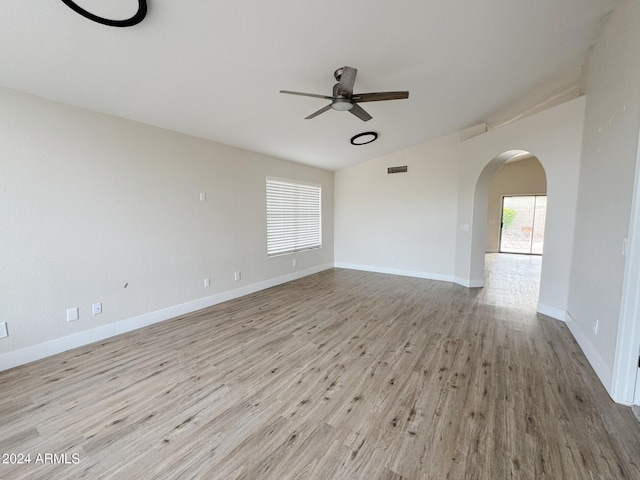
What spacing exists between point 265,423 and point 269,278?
3446mm

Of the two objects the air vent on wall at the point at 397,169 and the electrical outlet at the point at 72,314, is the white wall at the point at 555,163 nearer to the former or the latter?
the air vent on wall at the point at 397,169

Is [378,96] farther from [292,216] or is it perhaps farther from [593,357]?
[292,216]

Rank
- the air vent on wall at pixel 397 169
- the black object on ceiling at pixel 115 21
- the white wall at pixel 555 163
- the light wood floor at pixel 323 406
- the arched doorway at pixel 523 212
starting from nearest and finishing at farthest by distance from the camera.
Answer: the light wood floor at pixel 323 406 < the black object on ceiling at pixel 115 21 < the white wall at pixel 555 163 < the air vent on wall at pixel 397 169 < the arched doorway at pixel 523 212

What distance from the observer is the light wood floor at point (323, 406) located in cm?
144

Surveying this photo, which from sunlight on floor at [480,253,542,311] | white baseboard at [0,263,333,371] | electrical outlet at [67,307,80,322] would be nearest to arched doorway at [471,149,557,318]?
sunlight on floor at [480,253,542,311]

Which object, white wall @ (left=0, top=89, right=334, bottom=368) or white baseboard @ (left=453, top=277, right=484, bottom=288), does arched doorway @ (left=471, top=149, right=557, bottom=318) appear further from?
white wall @ (left=0, top=89, right=334, bottom=368)

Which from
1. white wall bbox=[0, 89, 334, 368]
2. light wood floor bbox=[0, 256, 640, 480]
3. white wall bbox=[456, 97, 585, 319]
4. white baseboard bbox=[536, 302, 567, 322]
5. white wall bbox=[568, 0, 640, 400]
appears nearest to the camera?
light wood floor bbox=[0, 256, 640, 480]

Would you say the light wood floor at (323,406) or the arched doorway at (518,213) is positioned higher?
the arched doorway at (518,213)

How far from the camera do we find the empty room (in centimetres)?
161

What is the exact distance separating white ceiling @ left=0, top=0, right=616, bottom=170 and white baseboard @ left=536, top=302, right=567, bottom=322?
299 cm

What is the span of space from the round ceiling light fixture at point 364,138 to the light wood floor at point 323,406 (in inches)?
120

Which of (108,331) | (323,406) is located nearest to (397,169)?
(323,406)

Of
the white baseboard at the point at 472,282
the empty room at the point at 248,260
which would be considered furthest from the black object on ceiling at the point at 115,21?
the white baseboard at the point at 472,282

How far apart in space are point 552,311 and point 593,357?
4.40 feet
